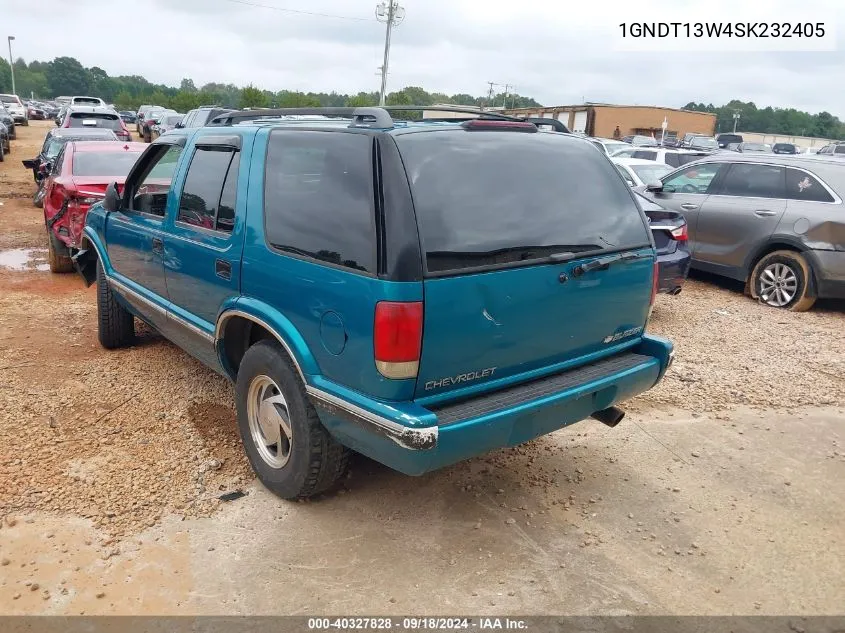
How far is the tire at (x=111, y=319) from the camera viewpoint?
17.7 ft

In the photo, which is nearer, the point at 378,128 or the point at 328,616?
the point at 328,616

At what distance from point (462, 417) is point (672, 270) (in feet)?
15.2

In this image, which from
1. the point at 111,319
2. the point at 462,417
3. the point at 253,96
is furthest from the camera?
the point at 253,96

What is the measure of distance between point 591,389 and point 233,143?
7.53 ft

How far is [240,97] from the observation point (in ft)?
124

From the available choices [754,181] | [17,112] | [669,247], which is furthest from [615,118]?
[669,247]

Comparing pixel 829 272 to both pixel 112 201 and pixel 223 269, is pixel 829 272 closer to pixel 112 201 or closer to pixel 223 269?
pixel 223 269

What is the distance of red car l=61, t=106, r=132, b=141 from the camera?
19606 millimetres

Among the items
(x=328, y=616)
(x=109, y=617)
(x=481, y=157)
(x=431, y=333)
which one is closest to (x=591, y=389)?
(x=431, y=333)

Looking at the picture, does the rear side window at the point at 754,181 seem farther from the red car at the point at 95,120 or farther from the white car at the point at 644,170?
the red car at the point at 95,120

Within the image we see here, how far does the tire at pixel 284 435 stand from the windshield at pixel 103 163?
5824 millimetres

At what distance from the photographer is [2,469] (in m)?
3.67

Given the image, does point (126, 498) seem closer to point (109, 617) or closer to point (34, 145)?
point (109, 617)

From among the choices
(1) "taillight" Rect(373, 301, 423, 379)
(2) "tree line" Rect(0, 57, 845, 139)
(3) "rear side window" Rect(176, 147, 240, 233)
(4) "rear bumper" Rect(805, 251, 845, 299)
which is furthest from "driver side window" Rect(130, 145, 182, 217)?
(2) "tree line" Rect(0, 57, 845, 139)
